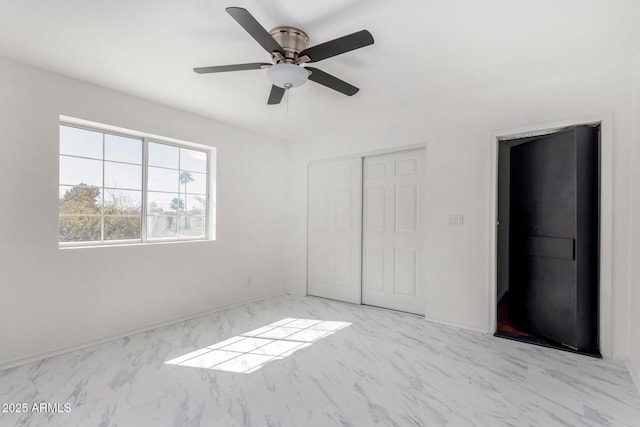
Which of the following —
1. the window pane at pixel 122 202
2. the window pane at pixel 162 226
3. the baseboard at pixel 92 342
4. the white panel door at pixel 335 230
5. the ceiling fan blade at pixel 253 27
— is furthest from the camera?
the white panel door at pixel 335 230

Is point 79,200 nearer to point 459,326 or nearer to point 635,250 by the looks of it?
point 459,326

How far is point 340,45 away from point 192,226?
287 centimetres

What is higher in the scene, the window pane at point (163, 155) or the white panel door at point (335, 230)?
the window pane at point (163, 155)

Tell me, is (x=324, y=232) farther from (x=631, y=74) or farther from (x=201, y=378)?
(x=631, y=74)

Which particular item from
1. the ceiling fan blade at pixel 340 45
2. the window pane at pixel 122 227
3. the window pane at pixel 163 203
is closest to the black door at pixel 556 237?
the ceiling fan blade at pixel 340 45

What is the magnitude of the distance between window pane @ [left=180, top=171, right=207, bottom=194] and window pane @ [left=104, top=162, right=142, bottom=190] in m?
0.50

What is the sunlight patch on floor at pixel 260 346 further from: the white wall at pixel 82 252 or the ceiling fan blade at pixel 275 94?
the ceiling fan blade at pixel 275 94

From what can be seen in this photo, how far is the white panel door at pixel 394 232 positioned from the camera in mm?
3820

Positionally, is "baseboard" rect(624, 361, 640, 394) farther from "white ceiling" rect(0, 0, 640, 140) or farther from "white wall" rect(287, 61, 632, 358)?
"white ceiling" rect(0, 0, 640, 140)

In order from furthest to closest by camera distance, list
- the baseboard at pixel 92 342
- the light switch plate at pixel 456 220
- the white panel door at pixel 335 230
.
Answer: the white panel door at pixel 335 230
the light switch plate at pixel 456 220
the baseboard at pixel 92 342

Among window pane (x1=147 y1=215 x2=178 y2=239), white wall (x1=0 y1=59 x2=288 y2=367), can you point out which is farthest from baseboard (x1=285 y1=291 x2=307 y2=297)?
window pane (x1=147 y1=215 x2=178 y2=239)

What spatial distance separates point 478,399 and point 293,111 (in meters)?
3.19

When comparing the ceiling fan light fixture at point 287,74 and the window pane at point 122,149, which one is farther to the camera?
the window pane at point 122,149

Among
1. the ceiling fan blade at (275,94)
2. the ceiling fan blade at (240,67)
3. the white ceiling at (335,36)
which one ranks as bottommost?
the ceiling fan blade at (275,94)
